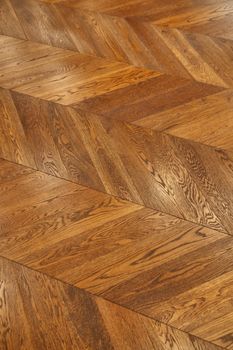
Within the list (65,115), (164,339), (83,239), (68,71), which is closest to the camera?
(164,339)

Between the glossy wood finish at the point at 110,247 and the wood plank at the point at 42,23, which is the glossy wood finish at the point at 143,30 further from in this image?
the glossy wood finish at the point at 110,247

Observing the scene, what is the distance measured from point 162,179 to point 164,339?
512 mm

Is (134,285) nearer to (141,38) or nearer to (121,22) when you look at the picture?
(141,38)

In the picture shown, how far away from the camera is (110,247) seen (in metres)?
1.40

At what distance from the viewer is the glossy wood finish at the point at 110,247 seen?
1.28 m

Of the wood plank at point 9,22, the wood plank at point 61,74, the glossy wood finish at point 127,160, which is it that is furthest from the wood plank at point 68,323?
the wood plank at point 9,22

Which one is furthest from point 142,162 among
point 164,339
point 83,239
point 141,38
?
point 141,38

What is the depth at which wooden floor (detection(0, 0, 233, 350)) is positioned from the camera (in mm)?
1237

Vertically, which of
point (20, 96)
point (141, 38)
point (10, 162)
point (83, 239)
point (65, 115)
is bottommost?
point (83, 239)

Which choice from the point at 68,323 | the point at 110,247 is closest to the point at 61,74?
the point at 110,247

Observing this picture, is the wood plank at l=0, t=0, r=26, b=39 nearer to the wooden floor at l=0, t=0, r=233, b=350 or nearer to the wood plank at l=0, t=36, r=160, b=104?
the wooden floor at l=0, t=0, r=233, b=350

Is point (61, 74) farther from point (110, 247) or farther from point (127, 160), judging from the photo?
point (110, 247)

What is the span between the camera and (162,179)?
5.22 feet

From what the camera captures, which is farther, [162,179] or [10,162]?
[10,162]
